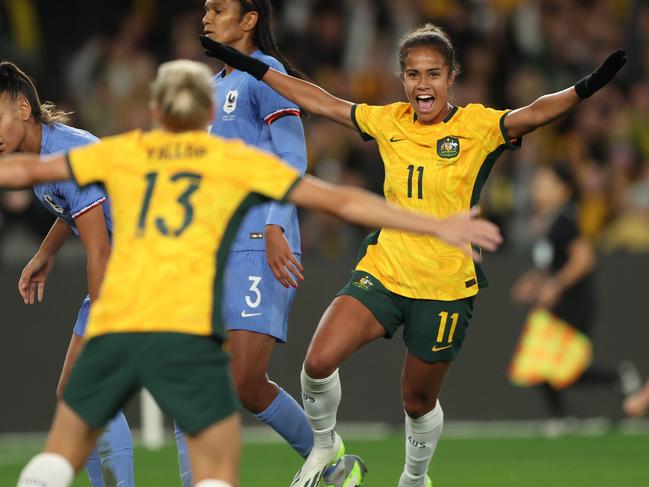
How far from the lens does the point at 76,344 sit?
688 centimetres

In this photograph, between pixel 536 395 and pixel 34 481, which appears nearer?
pixel 34 481

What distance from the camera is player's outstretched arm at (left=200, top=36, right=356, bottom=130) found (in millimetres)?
7207

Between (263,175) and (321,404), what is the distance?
2.58m

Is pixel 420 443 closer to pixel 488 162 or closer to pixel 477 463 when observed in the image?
pixel 488 162

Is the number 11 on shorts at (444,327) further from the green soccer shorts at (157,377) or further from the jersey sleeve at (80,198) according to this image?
the green soccer shorts at (157,377)

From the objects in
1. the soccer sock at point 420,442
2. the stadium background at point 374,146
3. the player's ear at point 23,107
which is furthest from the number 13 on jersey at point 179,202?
the stadium background at point 374,146

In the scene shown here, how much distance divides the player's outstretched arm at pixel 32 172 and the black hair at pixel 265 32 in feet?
8.14

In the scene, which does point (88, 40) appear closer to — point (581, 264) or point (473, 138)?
point (581, 264)

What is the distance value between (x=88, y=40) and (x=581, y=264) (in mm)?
6232

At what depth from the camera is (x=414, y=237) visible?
292 inches

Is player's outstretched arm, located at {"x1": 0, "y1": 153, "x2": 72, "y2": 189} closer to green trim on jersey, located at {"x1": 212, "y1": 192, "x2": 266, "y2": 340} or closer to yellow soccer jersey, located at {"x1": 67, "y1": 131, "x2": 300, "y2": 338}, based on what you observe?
yellow soccer jersey, located at {"x1": 67, "y1": 131, "x2": 300, "y2": 338}

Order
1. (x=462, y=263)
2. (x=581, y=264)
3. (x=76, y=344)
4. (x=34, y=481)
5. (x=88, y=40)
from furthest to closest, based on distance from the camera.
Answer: (x=88, y=40)
(x=581, y=264)
(x=462, y=263)
(x=76, y=344)
(x=34, y=481)

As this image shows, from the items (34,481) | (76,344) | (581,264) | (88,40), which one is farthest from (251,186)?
(88,40)

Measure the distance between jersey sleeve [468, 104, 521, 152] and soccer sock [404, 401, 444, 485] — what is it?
1.47 meters
